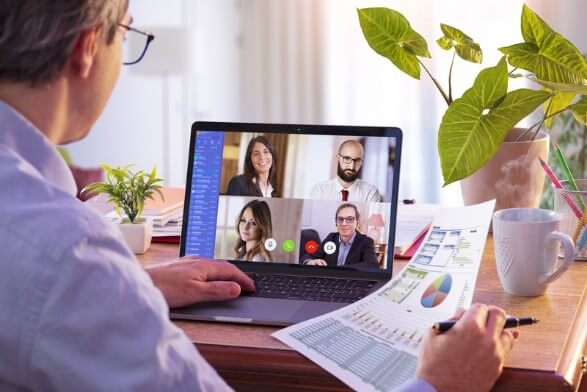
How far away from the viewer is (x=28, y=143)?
2.88 ft

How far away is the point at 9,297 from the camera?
30.4 inches

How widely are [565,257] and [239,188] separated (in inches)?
20.5

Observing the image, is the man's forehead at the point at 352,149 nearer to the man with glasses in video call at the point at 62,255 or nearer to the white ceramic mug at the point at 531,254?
the white ceramic mug at the point at 531,254

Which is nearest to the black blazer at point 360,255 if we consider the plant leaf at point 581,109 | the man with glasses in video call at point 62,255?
the plant leaf at point 581,109

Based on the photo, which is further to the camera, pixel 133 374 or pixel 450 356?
pixel 450 356

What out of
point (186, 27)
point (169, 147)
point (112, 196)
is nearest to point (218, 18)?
point (186, 27)

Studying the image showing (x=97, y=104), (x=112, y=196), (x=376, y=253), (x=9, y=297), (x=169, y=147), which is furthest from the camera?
(x=169, y=147)

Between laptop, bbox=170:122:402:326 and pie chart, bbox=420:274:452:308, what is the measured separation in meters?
0.12

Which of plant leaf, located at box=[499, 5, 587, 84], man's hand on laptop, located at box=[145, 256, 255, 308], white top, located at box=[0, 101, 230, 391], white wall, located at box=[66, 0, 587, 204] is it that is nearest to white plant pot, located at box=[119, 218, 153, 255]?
man's hand on laptop, located at box=[145, 256, 255, 308]

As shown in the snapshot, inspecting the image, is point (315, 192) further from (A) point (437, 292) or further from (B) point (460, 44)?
(B) point (460, 44)

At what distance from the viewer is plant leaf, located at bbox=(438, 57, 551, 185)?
1469 mm

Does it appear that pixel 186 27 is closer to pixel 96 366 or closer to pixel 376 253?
pixel 376 253

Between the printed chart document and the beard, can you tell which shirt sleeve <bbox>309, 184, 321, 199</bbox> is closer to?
the beard

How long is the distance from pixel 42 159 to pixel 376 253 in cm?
68
